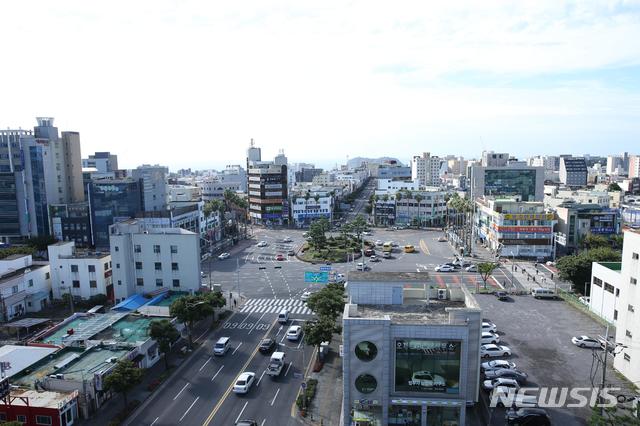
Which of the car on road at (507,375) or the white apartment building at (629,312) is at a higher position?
the white apartment building at (629,312)

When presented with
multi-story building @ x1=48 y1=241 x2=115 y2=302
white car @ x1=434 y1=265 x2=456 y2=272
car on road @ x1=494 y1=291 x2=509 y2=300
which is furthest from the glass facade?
multi-story building @ x1=48 y1=241 x2=115 y2=302

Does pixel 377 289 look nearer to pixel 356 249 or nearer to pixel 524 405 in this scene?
pixel 524 405

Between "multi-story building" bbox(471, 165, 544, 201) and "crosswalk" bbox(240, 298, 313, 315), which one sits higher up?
"multi-story building" bbox(471, 165, 544, 201)

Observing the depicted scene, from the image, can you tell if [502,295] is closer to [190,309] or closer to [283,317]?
[283,317]

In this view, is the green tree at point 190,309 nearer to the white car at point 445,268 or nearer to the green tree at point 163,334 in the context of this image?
the green tree at point 163,334

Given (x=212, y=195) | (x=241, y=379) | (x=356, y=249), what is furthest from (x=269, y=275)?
(x=212, y=195)

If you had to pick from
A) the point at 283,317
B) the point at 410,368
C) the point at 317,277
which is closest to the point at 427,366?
the point at 410,368

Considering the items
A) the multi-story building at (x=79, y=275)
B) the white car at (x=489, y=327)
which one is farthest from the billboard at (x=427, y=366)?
the multi-story building at (x=79, y=275)

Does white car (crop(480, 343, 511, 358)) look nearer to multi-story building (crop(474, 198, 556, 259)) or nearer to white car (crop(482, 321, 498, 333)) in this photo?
white car (crop(482, 321, 498, 333))
